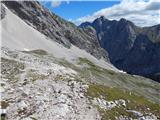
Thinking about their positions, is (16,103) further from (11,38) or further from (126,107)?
(11,38)

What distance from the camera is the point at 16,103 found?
50.5 meters

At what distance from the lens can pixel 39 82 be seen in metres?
60.2

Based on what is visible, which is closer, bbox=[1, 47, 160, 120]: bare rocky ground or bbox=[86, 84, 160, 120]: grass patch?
bbox=[1, 47, 160, 120]: bare rocky ground

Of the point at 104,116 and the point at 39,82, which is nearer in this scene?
the point at 104,116

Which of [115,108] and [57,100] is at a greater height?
[57,100]

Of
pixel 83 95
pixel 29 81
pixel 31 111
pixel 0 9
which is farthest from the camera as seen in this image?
pixel 0 9

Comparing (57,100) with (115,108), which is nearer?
(57,100)

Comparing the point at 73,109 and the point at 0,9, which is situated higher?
the point at 0,9

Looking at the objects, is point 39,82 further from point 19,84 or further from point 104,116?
point 104,116

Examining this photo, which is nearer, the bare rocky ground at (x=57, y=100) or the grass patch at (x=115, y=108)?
the bare rocky ground at (x=57, y=100)

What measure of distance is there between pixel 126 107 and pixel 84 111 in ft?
31.5

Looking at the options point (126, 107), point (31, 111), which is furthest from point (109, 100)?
point (31, 111)

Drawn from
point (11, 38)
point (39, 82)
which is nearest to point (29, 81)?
point (39, 82)

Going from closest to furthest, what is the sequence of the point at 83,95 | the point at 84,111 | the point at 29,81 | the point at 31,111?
1. the point at 31,111
2. the point at 84,111
3. the point at 83,95
4. the point at 29,81
